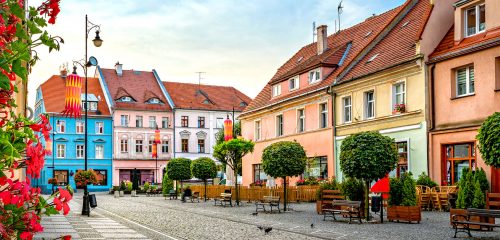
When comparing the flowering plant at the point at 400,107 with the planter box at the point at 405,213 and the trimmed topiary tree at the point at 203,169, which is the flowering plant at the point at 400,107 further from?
the trimmed topiary tree at the point at 203,169

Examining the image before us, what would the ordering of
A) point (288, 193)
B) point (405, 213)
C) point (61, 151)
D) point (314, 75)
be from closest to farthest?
1. point (405, 213)
2. point (288, 193)
3. point (314, 75)
4. point (61, 151)

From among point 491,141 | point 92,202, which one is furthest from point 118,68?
point 491,141

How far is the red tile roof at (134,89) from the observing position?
7356 centimetres

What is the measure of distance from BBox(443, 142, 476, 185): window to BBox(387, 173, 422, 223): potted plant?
6164 mm

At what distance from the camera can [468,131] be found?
2527cm

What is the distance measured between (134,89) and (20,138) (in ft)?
242

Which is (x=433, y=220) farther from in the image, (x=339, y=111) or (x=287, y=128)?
(x=287, y=128)

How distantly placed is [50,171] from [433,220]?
5698cm

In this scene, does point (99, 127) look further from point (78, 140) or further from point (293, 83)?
point (293, 83)

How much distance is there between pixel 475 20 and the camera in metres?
26.2

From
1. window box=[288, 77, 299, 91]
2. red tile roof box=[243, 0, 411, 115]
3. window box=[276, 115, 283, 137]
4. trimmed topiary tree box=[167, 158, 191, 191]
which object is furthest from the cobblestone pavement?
trimmed topiary tree box=[167, 158, 191, 191]

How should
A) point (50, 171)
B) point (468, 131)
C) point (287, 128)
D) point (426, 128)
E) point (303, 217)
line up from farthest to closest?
1. point (50, 171)
2. point (287, 128)
3. point (426, 128)
4. point (468, 131)
5. point (303, 217)

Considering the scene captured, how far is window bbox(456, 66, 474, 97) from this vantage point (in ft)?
84.5

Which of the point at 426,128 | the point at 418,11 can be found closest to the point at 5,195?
the point at 426,128
